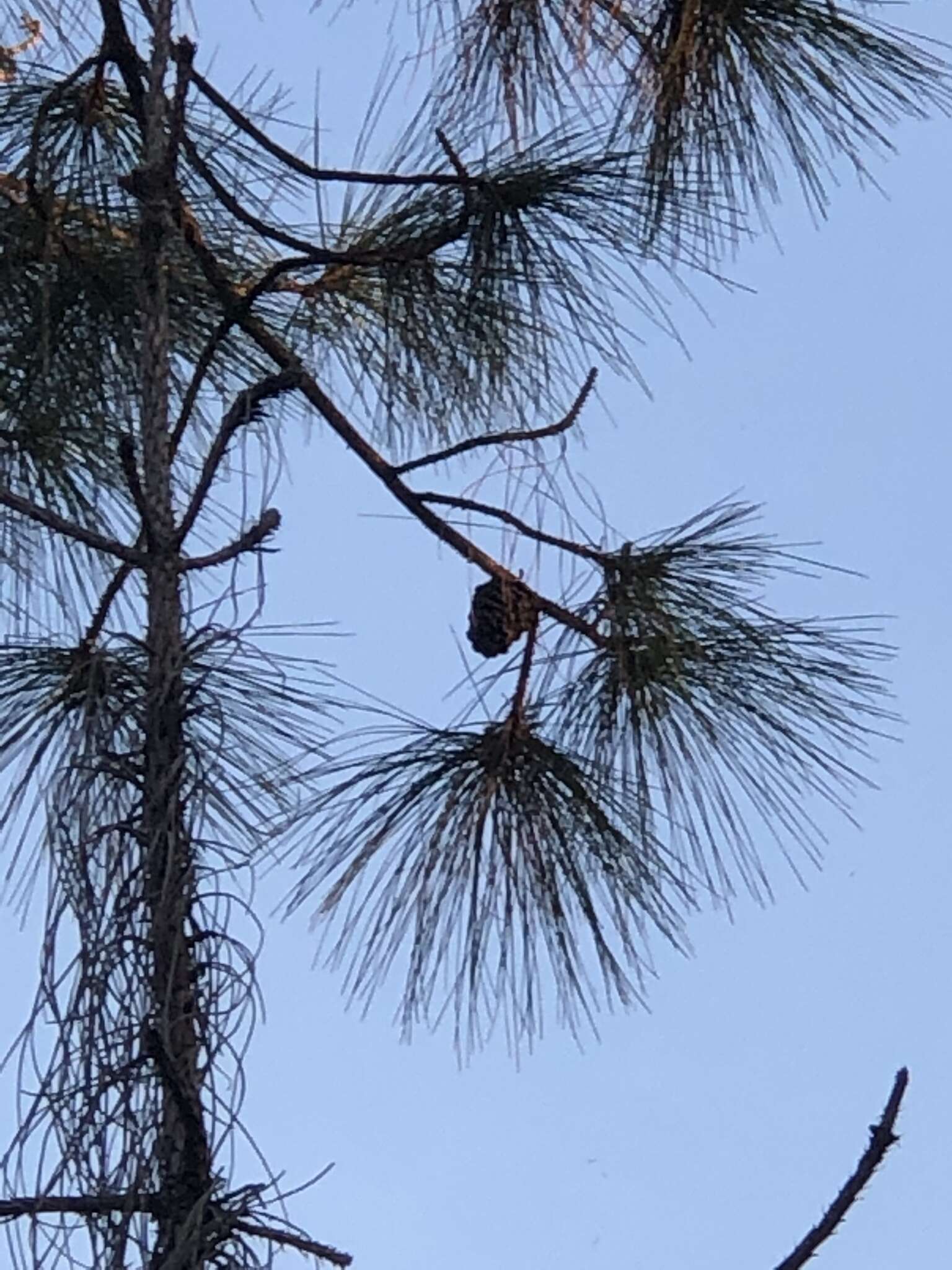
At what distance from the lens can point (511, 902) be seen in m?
1.60

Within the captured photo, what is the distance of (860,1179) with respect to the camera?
114 centimetres

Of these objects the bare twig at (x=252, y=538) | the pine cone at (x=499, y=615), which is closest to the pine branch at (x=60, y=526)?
the bare twig at (x=252, y=538)

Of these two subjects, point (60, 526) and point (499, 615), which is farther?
point (499, 615)

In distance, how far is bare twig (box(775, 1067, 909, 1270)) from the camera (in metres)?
1.11

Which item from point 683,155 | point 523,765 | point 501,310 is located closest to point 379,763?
point 523,765

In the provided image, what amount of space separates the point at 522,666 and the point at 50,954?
487mm

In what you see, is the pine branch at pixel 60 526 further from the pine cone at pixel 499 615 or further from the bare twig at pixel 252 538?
the pine cone at pixel 499 615

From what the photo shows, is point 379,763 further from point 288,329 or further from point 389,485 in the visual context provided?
point 288,329

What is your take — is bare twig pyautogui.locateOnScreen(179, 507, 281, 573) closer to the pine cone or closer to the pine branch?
the pine branch

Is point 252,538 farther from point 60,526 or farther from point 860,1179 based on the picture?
point 860,1179

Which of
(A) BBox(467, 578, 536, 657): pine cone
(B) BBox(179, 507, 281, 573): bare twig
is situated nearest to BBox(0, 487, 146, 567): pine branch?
(B) BBox(179, 507, 281, 573): bare twig

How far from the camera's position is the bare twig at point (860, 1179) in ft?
3.65

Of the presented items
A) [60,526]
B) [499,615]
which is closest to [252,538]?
[60,526]

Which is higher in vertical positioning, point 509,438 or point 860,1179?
point 509,438
